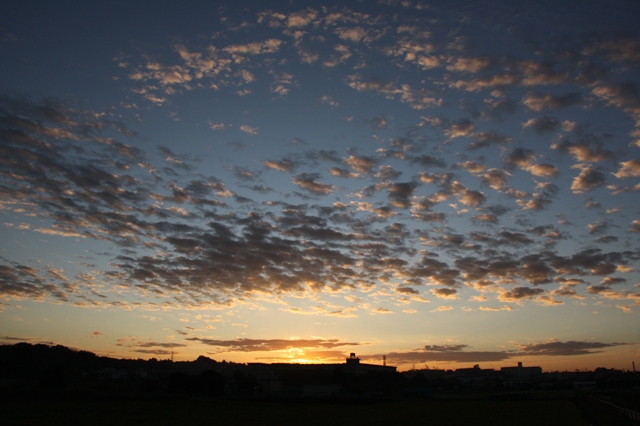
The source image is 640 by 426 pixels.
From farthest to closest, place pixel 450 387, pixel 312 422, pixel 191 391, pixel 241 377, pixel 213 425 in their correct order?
pixel 450 387 < pixel 241 377 < pixel 191 391 < pixel 312 422 < pixel 213 425

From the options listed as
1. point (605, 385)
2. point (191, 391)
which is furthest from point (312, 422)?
point (605, 385)

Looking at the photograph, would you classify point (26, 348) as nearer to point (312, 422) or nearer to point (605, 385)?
point (312, 422)

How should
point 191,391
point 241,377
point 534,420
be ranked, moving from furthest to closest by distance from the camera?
point 241,377, point 191,391, point 534,420

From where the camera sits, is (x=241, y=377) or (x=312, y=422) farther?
(x=241, y=377)

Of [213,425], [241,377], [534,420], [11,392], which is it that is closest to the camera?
[213,425]

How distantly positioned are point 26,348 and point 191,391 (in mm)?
87221

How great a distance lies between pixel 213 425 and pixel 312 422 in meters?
9.90

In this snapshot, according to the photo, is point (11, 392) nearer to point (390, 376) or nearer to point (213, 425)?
point (213, 425)

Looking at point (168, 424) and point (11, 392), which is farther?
point (11, 392)

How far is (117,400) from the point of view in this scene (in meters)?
79.6

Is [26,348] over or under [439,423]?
over

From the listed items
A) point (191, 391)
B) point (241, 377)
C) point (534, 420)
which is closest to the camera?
point (534, 420)

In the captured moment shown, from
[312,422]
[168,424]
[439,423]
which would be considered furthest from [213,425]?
[439,423]

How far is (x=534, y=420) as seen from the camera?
51.4 metres
